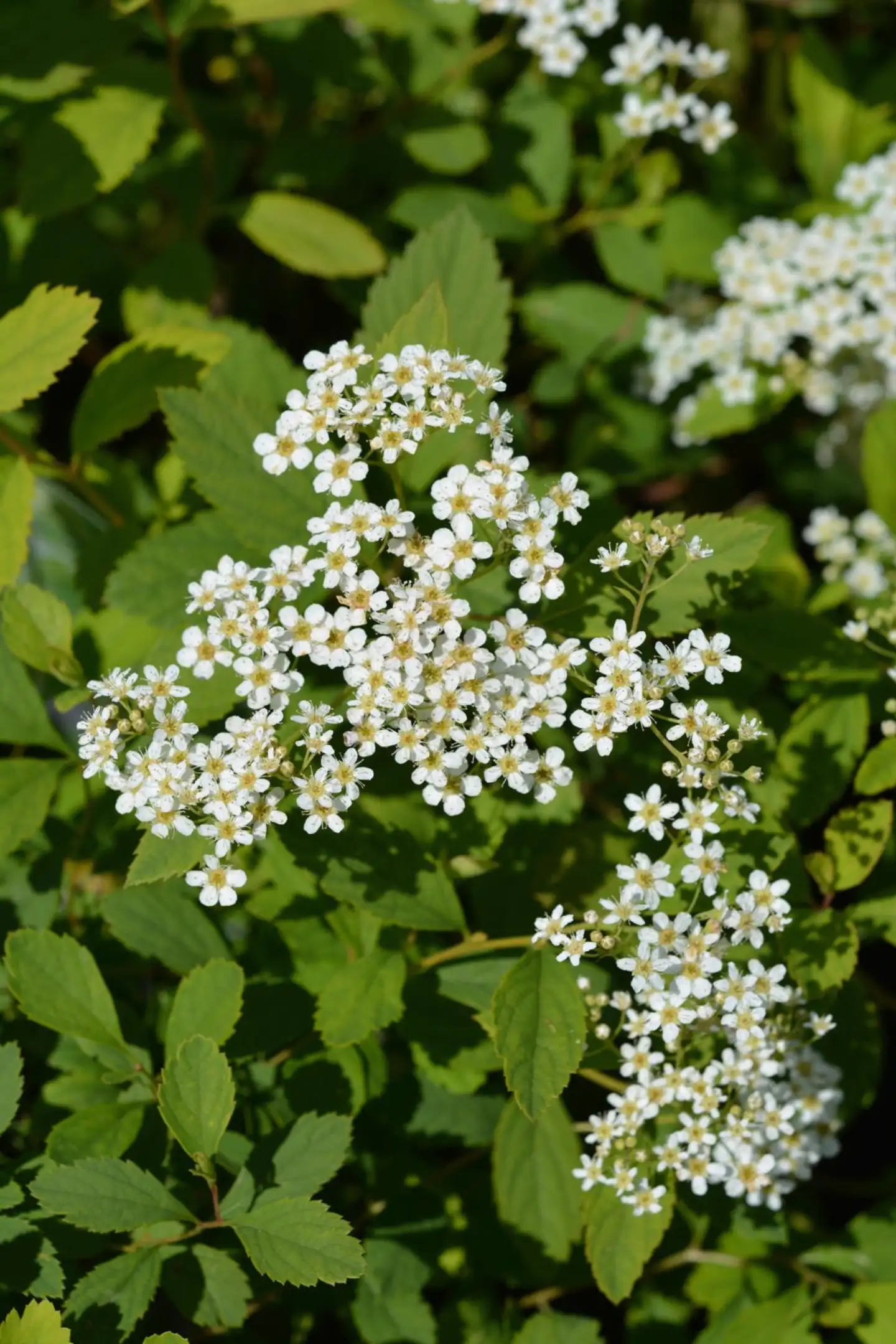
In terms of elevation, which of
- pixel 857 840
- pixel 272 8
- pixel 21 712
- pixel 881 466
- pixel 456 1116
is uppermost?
pixel 272 8

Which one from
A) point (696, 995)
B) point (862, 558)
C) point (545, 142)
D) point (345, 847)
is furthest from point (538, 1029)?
point (545, 142)

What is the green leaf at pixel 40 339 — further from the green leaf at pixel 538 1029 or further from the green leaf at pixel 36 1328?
the green leaf at pixel 36 1328

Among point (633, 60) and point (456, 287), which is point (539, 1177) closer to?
point (456, 287)

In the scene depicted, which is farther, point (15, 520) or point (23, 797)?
point (15, 520)

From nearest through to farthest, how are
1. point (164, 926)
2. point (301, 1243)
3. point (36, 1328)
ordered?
point (36, 1328)
point (301, 1243)
point (164, 926)

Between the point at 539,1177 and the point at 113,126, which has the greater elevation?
the point at 113,126

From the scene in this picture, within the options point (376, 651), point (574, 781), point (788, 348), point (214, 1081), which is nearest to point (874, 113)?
point (788, 348)

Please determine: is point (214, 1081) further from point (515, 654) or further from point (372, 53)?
point (372, 53)

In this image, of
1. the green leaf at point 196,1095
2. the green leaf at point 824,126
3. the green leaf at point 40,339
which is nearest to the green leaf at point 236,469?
the green leaf at point 40,339
